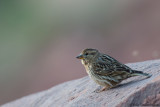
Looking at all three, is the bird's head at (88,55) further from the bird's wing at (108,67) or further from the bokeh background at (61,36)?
the bokeh background at (61,36)

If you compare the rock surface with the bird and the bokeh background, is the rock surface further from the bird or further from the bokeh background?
the bokeh background

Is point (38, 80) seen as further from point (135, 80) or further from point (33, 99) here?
point (135, 80)

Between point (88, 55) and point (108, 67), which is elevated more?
point (88, 55)

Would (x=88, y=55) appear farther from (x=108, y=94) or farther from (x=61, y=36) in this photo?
(x=61, y=36)

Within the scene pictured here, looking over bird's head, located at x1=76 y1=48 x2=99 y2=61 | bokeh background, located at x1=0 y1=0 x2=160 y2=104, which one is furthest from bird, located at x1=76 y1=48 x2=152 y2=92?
bokeh background, located at x1=0 y1=0 x2=160 y2=104

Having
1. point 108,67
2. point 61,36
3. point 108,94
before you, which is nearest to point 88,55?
point 108,67

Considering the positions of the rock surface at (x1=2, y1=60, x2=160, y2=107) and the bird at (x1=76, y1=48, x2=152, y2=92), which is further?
the bird at (x1=76, y1=48, x2=152, y2=92)
